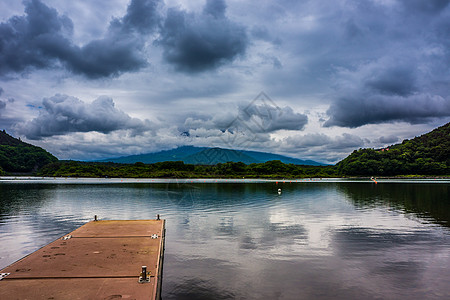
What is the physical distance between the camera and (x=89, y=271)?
9930 mm

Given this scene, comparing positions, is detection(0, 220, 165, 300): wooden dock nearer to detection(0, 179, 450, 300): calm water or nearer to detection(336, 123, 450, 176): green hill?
detection(0, 179, 450, 300): calm water

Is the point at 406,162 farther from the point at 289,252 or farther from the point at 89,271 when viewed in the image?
the point at 89,271

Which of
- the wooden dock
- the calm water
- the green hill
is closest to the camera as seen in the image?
the wooden dock

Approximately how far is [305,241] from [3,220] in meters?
23.8

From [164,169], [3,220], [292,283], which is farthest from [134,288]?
[164,169]

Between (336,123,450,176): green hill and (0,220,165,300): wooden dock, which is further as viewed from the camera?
(336,123,450,176): green hill

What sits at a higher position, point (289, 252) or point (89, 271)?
point (89, 271)

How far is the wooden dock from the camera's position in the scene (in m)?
8.11

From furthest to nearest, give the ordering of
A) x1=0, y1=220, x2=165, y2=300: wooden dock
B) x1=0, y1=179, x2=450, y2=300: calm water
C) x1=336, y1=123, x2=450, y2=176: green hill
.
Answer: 1. x1=336, y1=123, x2=450, y2=176: green hill
2. x1=0, y1=179, x2=450, y2=300: calm water
3. x1=0, y1=220, x2=165, y2=300: wooden dock

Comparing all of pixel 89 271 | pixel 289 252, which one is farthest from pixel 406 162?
pixel 89 271

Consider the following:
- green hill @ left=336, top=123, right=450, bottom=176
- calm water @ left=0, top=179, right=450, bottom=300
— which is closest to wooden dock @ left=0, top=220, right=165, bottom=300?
calm water @ left=0, top=179, right=450, bottom=300

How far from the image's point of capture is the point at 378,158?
612ft

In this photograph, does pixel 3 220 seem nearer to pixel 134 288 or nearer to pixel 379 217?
pixel 134 288

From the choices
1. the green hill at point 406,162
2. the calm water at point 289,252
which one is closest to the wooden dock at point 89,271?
the calm water at point 289,252
